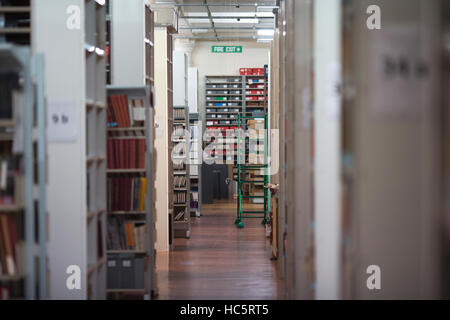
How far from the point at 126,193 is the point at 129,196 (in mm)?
39

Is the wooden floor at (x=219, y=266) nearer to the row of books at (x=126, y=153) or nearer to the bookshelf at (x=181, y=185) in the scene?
the bookshelf at (x=181, y=185)

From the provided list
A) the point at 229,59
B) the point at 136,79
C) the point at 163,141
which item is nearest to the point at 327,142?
the point at 136,79

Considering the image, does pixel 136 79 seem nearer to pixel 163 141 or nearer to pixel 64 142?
pixel 163 141

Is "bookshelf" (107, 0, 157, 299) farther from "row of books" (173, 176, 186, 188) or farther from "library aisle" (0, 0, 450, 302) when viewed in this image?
"row of books" (173, 176, 186, 188)

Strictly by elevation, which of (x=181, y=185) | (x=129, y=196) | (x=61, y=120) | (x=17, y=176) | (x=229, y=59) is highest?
(x=229, y=59)

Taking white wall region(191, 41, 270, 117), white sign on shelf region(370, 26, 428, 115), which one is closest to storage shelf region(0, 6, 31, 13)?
white sign on shelf region(370, 26, 428, 115)

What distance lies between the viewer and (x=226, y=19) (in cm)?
1434

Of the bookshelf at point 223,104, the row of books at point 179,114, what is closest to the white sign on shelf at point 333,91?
the row of books at point 179,114

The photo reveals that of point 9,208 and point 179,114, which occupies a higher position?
point 179,114

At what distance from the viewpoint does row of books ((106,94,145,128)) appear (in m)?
4.91

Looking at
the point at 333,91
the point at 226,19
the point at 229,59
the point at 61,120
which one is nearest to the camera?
the point at 333,91

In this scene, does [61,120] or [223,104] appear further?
[223,104]

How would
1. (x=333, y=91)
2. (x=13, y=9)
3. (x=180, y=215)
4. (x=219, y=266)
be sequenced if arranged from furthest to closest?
(x=180, y=215)
(x=219, y=266)
(x=13, y=9)
(x=333, y=91)

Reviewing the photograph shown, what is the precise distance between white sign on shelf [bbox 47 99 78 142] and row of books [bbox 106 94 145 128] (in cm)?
150
